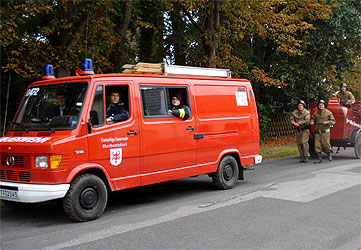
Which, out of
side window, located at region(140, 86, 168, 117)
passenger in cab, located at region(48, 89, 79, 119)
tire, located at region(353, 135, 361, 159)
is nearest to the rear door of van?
side window, located at region(140, 86, 168, 117)

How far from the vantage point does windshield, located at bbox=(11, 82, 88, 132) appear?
6307 mm

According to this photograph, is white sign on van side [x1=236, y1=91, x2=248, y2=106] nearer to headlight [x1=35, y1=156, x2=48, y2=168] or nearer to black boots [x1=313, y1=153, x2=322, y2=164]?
headlight [x1=35, y1=156, x2=48, y2=168]

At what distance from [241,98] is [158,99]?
2.41 metres

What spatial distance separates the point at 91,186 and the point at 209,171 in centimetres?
278

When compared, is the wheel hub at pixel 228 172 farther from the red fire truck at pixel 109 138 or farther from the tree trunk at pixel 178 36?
the tree trunk at pixel 178 36

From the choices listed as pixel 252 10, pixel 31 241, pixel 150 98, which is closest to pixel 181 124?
pixel 150 98

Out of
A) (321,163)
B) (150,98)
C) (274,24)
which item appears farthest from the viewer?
(274,24)

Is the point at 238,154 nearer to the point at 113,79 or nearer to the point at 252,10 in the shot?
the point at 113,79

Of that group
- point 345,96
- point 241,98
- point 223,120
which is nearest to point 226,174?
point 223,120

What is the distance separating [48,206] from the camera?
7480 mm

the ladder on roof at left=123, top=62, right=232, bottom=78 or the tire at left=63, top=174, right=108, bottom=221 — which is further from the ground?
the ladder on roof at left=123, top=62, right=232, bottom=78

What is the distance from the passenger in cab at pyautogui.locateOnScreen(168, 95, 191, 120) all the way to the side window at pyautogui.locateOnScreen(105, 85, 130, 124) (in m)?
0.95

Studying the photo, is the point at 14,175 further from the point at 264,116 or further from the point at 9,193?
the point at 264,116

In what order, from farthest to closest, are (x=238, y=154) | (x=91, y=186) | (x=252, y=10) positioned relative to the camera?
1. (x=252, y=10)
2. (x=238, y=154)
3. (x=91, y=186)
